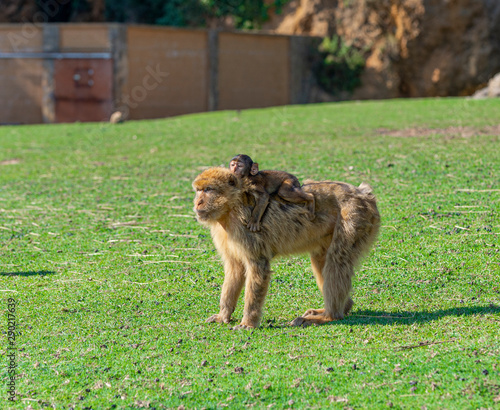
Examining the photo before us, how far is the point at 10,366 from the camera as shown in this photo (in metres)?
5.38

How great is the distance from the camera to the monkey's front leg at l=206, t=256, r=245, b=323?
628cm

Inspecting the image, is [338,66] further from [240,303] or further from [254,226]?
[254,226]

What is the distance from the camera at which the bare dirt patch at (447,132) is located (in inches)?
569

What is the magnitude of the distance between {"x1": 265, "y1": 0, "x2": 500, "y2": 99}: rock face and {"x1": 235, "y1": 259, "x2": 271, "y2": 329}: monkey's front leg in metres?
25.3

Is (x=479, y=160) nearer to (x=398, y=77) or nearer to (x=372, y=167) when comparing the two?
(x=372, y=167)

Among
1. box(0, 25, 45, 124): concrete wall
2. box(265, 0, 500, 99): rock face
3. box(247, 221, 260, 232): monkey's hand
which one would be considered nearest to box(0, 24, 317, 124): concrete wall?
box(0, 25, 45, 124): concrete wall

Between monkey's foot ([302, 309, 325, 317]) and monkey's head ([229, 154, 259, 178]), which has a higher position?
monkey's head ([229, 154, 259, 178])

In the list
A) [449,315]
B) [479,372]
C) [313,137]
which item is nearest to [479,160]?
[313,137]

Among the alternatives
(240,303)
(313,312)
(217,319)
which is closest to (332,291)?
(313,312)

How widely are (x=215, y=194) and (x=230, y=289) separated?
91 centimetres

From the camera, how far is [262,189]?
6.25m

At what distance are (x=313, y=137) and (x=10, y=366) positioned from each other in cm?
1085

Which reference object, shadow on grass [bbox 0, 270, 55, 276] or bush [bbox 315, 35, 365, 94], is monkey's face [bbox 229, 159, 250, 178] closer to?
shadow on grass [bbox 0, 270, 55, 276]

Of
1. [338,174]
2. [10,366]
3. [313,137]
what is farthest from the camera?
[313,137]
